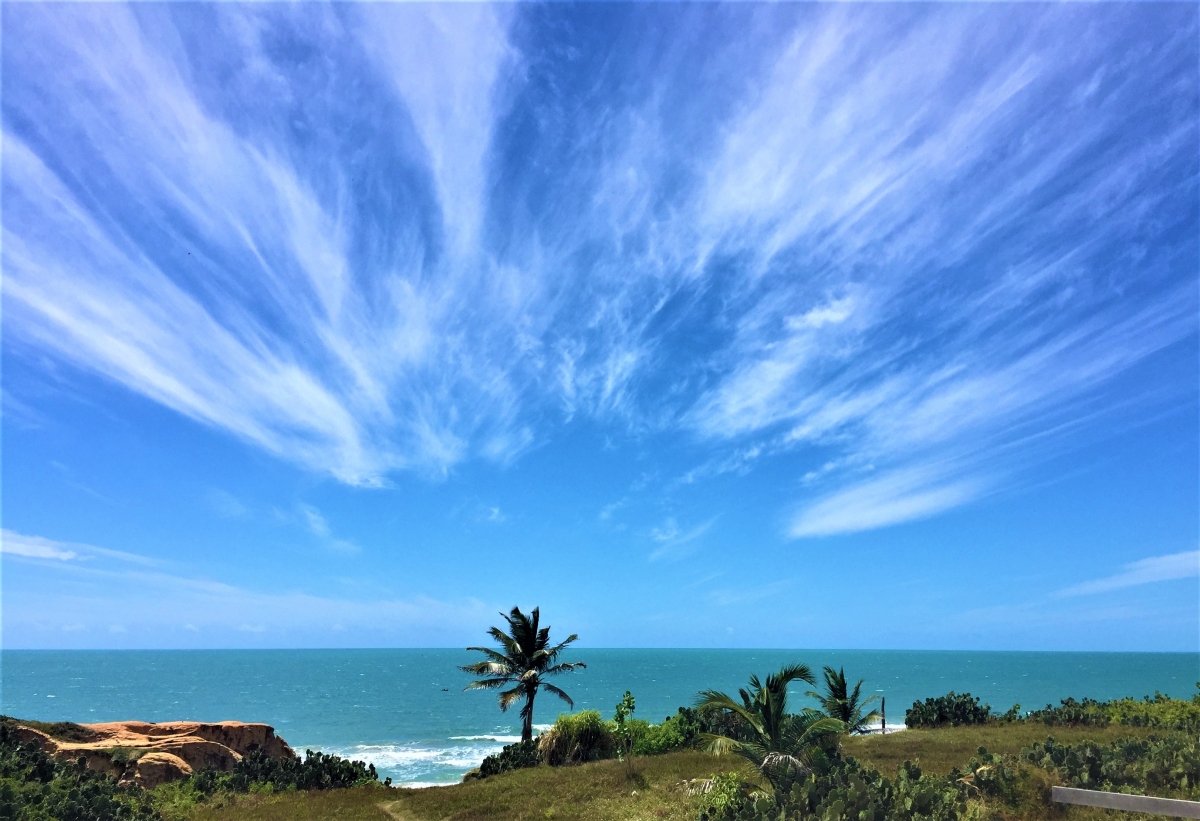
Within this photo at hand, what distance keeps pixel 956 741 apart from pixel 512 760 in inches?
753

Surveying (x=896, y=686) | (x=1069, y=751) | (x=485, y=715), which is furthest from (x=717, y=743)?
(x=896, y=686)

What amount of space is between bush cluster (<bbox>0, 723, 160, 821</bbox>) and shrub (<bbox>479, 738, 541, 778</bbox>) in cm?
1205

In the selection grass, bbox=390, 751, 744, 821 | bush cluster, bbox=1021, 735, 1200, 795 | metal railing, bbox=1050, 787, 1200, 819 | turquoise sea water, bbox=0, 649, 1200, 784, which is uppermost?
metal railing, bbox=1050, 787, 1200, 819

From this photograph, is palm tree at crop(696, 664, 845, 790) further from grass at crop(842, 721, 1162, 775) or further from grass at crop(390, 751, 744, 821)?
grass at crop(842, 721, 1162, 775)

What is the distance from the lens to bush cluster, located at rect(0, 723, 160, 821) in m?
13.2

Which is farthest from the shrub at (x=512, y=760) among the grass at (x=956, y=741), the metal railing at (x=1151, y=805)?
the metal railing at (x=1151, y=805)

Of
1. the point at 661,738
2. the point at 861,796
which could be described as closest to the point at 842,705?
the point at 661,738

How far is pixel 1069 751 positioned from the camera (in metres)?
14.9

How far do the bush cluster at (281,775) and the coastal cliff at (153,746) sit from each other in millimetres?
831

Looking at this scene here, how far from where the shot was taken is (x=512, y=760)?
2792 centimetres

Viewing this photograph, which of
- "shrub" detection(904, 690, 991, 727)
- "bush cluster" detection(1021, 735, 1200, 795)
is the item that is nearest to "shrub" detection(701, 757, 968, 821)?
"bush cluster" detection(1021, 735, 1200, 795)

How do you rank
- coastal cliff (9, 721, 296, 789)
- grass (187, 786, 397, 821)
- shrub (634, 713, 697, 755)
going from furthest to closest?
shrub (634, 713, 697, 755)
coastal cliff (9, 721, 296, 789)
grass (187, 786, 397, 821)

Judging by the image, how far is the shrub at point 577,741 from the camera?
94.8 ft

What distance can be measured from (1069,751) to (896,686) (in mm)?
126644
